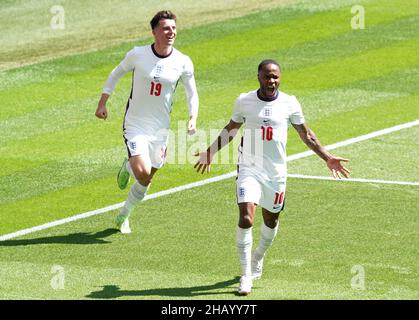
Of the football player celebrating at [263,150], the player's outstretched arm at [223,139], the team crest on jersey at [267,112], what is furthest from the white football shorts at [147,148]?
the team crest on jersey at [267,112]

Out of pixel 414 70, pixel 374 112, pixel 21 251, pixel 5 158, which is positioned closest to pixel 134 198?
pixel 21 251

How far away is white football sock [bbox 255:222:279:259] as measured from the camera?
48.9 ft

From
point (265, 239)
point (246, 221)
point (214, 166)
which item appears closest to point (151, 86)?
point (265, 239)

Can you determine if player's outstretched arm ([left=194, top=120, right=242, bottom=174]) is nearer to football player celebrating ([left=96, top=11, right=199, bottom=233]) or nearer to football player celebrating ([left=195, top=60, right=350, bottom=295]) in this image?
football player celebrating ([left=195, top=60, right=350, bottom=295])

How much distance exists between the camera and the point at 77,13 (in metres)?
30.6

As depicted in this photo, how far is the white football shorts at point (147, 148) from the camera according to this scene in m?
16.8

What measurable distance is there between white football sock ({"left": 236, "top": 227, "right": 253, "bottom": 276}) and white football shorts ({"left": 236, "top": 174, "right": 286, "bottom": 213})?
0.36 m

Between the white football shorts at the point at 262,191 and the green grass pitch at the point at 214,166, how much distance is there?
0.95m

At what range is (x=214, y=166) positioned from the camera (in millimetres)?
20609

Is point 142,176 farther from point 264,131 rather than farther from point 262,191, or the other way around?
point 264,131

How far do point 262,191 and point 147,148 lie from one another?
273 cm

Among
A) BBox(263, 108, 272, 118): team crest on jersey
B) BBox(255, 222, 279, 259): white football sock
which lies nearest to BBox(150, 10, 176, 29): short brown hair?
BBox(263, 108, 272, 118): team crest on jersey

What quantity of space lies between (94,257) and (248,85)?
9637 mm

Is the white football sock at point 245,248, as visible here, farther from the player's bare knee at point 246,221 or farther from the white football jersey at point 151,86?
the white football jersey at point 151,86
